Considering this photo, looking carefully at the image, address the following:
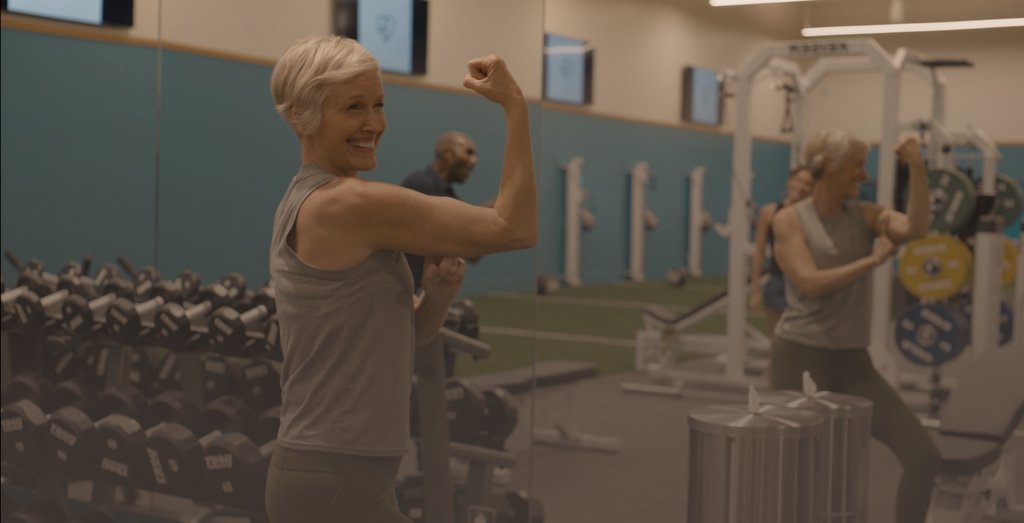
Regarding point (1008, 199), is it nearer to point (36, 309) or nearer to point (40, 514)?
point (36, 309)

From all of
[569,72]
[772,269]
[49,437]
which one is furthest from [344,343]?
[569,72]

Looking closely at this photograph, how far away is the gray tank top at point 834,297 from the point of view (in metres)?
2.89

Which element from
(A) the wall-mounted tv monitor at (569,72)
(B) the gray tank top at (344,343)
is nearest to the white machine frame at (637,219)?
(A) the wall-mounted tv monitor at (569,72)

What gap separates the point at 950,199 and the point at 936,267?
1.12 feet

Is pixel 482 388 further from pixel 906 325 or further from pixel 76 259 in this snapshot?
pixel 906 325

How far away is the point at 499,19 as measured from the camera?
234 centimetres

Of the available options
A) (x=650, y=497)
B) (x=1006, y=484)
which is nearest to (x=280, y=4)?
(x=650, y=497)

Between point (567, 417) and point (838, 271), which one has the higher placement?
point (838, 271)

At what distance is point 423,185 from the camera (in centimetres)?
269

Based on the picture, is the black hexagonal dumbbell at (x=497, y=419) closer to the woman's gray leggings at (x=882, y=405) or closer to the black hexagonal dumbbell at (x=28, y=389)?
the woman's gray leggings at (x=882, y=405)

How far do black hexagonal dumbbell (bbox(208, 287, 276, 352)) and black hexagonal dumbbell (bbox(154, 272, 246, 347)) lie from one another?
0.31ft

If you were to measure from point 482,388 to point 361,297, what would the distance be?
1.73 meters

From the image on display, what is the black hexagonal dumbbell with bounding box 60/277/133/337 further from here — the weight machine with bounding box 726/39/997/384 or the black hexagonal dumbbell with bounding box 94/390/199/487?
the weight machine with bounding box 726/39/997/384

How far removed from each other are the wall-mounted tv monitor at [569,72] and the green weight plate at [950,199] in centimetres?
615
